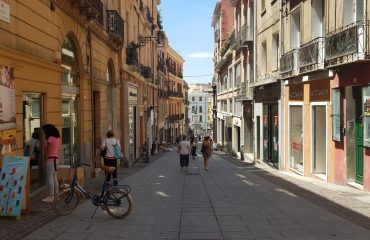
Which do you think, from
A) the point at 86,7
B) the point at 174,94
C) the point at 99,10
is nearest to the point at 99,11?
the point at 99,10

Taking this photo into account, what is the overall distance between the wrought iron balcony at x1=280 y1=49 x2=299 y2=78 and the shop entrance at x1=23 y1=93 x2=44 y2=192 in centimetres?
1015

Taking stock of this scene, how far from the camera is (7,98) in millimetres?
9094

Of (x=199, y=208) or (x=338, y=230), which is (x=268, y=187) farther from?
(x=338, y=230)

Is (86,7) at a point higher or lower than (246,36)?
lower

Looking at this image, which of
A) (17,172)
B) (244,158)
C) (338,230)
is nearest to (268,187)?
(338,230)

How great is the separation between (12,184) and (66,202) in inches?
41.6

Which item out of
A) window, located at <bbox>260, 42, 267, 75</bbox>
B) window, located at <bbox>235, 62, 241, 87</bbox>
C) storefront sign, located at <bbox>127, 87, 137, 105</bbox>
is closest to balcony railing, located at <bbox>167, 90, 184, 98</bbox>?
window, located at <bbox>235, 62, 241, 87</bbox>

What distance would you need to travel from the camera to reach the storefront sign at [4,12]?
9.00m

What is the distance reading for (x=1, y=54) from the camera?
8.72 m

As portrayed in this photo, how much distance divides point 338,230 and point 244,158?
24537 millimetres

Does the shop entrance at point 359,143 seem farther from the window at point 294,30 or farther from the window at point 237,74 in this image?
the window at point 237,74

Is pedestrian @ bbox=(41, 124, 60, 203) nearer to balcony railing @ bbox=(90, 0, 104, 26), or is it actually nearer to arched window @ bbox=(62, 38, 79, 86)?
arched window @ bbox=(62, 38, 79, 86)

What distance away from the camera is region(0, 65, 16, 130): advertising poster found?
884cm

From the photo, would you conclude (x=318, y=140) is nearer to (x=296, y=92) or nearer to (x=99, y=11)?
(x=296, y=92)
